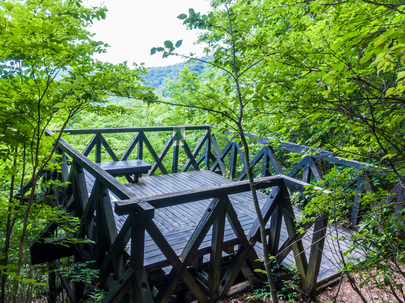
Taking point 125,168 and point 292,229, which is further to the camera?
point 125,168

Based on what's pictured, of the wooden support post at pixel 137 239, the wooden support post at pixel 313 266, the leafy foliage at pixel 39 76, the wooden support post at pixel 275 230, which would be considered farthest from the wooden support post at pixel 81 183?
the wooden support post at pixel 313 266

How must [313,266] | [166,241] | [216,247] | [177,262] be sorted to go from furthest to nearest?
[313,266] → [216,247] → [177,262] → [166,241]

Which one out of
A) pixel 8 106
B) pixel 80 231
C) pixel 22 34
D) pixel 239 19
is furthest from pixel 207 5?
pixel 80 231

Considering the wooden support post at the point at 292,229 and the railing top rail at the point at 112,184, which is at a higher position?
the railing top rail at the point at 112,184

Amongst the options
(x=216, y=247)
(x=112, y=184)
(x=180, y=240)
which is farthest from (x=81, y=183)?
(x=216, y=247)

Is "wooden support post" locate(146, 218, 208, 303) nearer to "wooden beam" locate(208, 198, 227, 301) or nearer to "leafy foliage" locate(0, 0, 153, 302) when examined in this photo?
"wooden beam" locate(208, 198, 227, 301)

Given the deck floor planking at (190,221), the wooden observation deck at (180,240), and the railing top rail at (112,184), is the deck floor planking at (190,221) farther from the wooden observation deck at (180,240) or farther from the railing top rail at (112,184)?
the railing top rail at (112,184)

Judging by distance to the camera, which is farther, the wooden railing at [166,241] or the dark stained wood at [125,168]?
the dark stained wood at [125,168]

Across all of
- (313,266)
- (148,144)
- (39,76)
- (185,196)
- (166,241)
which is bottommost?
(313,266)

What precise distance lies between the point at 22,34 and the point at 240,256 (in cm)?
250

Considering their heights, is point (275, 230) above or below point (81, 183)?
below

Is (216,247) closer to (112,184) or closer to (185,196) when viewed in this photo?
(185,196)

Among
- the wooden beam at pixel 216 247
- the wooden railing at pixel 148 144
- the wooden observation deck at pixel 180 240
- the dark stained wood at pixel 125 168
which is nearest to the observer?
the wooden observation deck at pixel 180 240

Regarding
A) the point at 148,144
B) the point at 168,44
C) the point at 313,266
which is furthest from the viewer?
the point at 148,144
